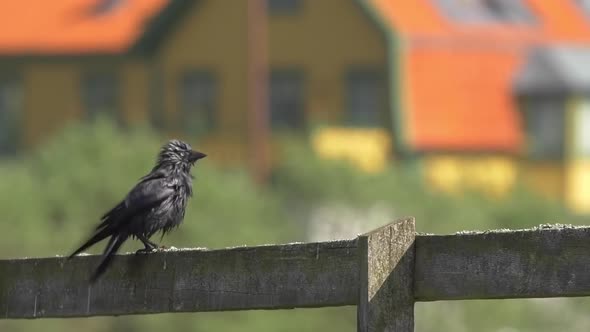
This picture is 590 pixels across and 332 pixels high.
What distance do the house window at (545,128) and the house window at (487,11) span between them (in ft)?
7.38

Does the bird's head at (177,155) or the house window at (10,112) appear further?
the house window at (10,112)

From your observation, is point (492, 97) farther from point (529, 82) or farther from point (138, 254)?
point (138, 254)


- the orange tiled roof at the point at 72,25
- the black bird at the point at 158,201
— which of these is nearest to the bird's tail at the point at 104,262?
the black bird at the point at 158,201

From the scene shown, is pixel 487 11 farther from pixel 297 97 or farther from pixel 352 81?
pixel 297 97

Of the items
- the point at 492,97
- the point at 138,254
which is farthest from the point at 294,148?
the point at 138,254

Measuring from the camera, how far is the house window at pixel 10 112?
5688cm

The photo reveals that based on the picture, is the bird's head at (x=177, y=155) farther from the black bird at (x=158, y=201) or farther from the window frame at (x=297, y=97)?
the window frame at (x=297, y=97)

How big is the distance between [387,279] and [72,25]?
52.4m

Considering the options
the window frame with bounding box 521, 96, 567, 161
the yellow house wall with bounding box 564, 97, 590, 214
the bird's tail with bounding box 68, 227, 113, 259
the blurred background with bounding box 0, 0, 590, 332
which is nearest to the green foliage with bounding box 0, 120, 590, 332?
the blurred background with bounding box 0, 0, 590, 332

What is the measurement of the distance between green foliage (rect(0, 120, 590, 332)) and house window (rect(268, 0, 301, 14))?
337cm

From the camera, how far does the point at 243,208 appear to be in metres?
42.9

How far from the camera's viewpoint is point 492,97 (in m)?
55.4

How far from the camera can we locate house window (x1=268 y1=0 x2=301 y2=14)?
52625mm

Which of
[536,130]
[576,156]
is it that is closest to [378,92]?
[536,130]
